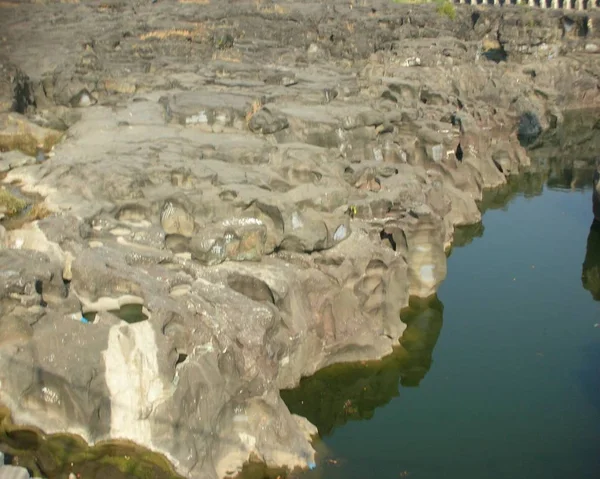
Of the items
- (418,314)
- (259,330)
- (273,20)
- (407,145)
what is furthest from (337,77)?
(259,330)

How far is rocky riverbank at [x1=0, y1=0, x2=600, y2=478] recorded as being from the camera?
10.9 m

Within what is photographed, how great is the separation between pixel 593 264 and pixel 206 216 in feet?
39.4

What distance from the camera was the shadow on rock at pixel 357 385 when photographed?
1340 cm

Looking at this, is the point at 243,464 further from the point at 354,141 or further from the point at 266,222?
the point at 354,141

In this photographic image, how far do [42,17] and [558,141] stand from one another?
24.4 m

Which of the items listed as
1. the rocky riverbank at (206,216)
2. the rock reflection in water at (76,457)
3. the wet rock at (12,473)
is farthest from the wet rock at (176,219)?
the wet rock at (12,473)

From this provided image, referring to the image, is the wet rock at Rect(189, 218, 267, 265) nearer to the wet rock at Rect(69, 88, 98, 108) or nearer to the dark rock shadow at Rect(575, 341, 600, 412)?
the dark rock shadow at Rect(575, 341, 600, 412)

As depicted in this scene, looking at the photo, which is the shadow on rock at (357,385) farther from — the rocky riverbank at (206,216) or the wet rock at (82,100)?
the wet rock at (82,100)

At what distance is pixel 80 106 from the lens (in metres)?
24.0

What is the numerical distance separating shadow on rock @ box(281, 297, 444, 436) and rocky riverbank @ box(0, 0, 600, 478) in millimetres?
285

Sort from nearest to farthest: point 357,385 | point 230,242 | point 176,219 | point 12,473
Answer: point 12,473
point 230,242
point 357,385
point 176,219

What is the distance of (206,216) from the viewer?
1458 centimetres

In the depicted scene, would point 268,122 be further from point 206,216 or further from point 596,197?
point 596,197

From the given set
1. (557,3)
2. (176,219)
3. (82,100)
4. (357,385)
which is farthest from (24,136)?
(557,3)
